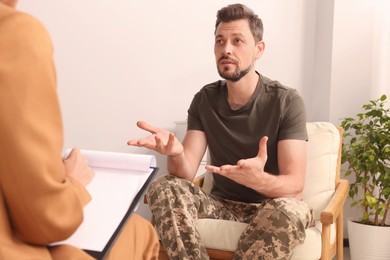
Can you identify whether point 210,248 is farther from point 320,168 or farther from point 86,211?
point 86,211

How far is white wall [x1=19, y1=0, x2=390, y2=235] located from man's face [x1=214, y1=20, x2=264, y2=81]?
984 millimetres

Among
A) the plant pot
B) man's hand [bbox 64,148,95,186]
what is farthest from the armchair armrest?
man's hand [bbox 64,148,95,186]

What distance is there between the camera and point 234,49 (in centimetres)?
270

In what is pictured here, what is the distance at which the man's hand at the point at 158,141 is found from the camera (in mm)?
2147

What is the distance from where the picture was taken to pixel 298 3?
3.76 metres

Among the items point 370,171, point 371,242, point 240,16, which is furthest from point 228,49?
point 371,242

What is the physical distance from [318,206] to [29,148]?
6.92 feet

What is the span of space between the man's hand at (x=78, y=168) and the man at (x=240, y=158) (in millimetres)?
930

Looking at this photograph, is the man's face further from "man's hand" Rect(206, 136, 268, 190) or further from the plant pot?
the plant pot

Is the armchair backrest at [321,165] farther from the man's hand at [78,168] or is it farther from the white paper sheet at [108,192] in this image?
the man's hand at [78,168]

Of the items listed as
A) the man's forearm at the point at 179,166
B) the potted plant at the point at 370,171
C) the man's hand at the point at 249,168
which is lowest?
the potted plant at the point at 370,171

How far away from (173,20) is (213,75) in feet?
1.48

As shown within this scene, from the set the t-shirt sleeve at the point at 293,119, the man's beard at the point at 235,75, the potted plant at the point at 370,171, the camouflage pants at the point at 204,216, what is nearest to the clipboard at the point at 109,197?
the camouflage pants at the point at 204,216

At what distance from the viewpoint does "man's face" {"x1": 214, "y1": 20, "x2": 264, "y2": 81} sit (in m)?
2.66
